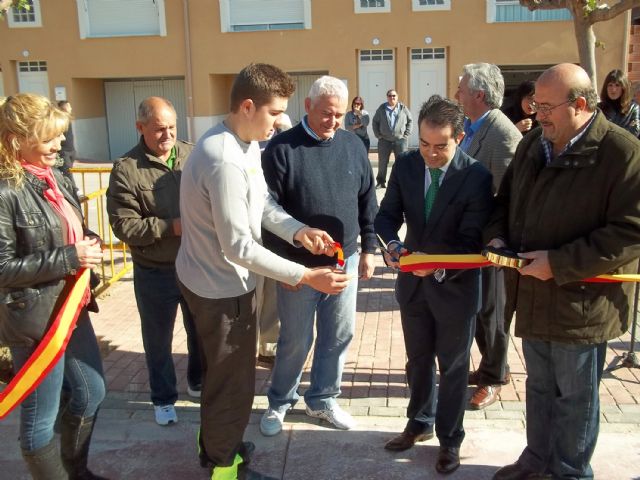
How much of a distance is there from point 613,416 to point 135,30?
21.2 meters

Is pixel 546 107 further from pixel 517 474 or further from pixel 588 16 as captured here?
pixel 588 16

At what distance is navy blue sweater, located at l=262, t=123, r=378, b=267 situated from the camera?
143 inches

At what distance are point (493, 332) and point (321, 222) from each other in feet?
4.57

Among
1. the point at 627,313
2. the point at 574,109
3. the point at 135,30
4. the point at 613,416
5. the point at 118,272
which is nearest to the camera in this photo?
the point at 574,109

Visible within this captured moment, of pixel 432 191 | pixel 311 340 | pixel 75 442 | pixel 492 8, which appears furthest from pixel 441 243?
pixel 492 8

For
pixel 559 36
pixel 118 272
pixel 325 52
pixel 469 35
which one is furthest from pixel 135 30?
pixel 118 272

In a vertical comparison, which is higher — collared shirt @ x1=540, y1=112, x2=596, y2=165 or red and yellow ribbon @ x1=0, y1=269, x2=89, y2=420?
collared shirt @ x1=540, y1=112, x2=596, y2=165

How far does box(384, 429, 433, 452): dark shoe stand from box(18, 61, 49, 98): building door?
Result: 22.2 metres

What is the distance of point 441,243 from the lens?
131 inches

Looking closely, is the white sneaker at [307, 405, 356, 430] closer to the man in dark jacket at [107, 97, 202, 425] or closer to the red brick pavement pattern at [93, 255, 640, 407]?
the red brick pavement pattern at [93, 255, 640, 407]

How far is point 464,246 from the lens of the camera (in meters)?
3.34

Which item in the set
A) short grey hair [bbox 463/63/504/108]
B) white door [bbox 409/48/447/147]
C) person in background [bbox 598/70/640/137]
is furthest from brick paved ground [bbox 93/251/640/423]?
white door [bbox 409/48/447/147]

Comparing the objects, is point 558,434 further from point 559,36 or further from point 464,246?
point 559,36

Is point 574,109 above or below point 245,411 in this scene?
above
